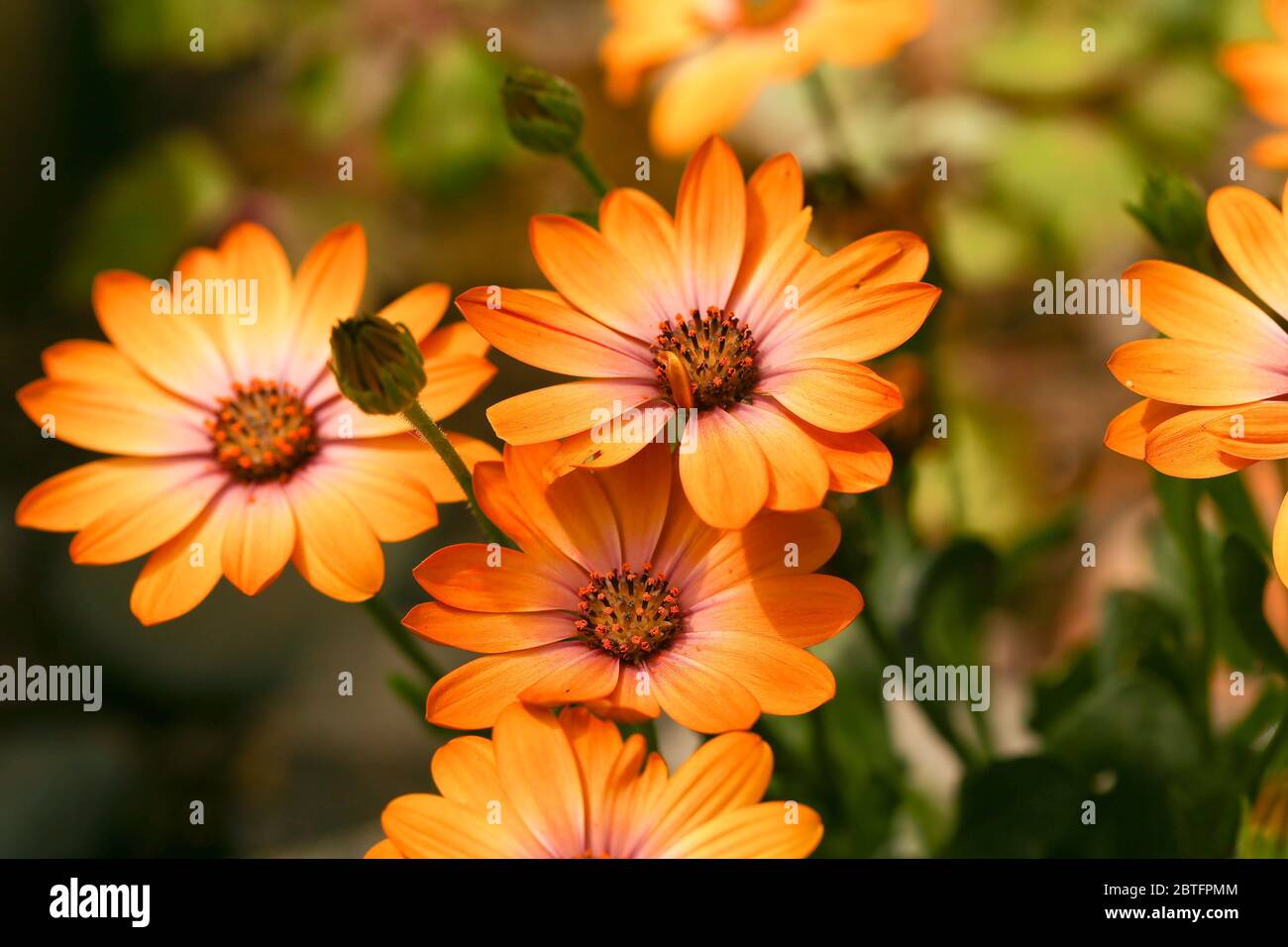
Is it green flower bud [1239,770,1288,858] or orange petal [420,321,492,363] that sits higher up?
orange petal [420,321,492,363]

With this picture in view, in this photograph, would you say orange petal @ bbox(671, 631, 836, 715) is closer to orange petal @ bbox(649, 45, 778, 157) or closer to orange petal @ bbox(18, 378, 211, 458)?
orange petal @ bbox(18, 378, 211, 458)

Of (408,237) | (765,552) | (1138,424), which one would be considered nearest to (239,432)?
(765,552)

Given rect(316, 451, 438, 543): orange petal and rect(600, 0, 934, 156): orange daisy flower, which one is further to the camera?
rect(600, 0, 934, 156): orange daisy flower

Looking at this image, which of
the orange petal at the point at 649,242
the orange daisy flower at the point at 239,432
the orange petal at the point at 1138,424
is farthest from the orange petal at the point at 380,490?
the orange petal at the point at 1138,424

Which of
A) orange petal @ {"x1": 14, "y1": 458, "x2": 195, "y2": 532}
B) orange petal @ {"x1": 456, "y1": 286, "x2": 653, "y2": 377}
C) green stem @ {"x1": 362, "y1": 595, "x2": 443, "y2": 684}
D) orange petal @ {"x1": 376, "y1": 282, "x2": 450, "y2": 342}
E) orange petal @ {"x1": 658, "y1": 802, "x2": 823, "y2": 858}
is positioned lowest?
orange petal @ {"x1": 658, "y1": 802, "x2": 823, "y2": 858}

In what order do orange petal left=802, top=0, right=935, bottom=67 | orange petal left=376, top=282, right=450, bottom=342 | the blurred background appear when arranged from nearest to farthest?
orange petal left=376, top=282, right=450, bottom=342
orange petal left=802, top=0, right=935, bottom=67
the blurred background

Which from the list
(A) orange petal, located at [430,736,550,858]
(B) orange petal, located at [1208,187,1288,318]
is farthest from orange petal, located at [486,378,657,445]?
(B) orange petal, located at [1208,187,1288,318]

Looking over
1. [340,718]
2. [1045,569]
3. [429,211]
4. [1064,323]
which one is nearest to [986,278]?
[1064,323]

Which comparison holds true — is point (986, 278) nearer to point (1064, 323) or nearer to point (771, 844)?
point (1064, 323)
